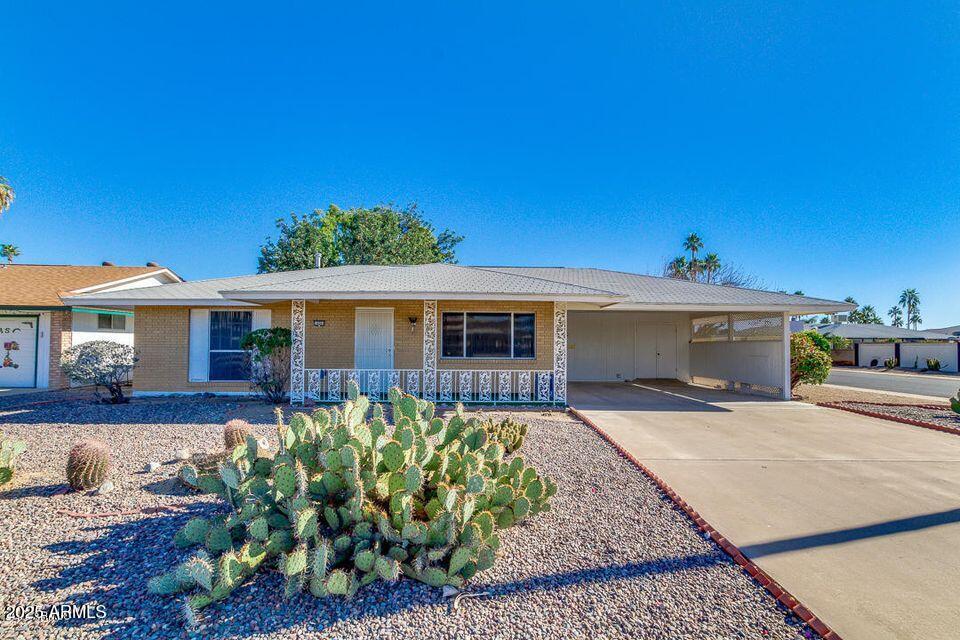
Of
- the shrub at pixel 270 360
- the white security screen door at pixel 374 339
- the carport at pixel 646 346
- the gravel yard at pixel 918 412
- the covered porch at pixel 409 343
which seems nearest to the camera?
the gravel yard at pixel 918 412

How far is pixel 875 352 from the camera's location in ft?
103

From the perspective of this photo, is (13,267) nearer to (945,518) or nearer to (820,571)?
(820,571)

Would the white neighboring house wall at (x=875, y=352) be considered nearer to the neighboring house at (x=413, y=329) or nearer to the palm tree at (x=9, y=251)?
the neighboring house at (x=413, y=329)

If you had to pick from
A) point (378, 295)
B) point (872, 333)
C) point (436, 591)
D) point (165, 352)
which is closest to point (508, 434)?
point (436, 591)

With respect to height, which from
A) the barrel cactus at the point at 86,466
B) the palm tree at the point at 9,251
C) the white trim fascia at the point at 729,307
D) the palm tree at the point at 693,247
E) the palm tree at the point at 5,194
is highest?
the palm tree at the point at 693,247

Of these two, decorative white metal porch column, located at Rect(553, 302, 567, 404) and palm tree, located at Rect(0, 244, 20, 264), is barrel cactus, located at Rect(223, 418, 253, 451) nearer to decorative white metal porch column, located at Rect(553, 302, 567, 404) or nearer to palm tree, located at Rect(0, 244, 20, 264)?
decorative white metal porch column, located at Rect(553, 302, 567, 404)

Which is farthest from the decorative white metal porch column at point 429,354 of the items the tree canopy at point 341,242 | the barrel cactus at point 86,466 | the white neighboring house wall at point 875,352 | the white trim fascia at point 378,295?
the white neighboring house wall at point 875,352

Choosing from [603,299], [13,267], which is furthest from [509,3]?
[13,267]

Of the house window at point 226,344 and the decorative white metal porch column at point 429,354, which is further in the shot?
the house window at point 226,344

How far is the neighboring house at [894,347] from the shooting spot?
2733cm

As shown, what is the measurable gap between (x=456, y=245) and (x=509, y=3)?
2502 centimetres

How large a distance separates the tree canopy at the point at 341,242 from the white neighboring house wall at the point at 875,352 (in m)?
32.0

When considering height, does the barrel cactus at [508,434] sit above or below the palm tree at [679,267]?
below

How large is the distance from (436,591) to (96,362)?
33.6 feet
